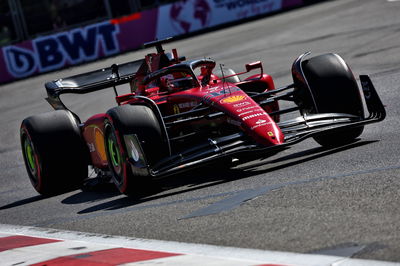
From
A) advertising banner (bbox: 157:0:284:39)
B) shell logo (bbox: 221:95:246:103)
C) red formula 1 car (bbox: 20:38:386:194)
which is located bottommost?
advertising banner (bbox: 157:0:284:39)

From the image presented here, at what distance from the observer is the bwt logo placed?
28797mm

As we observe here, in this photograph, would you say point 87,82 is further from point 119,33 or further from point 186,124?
point 119,33

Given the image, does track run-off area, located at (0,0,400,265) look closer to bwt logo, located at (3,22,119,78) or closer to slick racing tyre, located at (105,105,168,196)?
slick racing tyre, located at (105,105,168,196)

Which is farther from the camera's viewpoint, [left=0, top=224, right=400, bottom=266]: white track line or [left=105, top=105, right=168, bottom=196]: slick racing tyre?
[left=105, top=105, right=168, bottom=196]: slick racing tyre

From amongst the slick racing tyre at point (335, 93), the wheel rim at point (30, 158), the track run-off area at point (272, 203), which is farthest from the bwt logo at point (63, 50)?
the slick racing tyre at point (335, 93)

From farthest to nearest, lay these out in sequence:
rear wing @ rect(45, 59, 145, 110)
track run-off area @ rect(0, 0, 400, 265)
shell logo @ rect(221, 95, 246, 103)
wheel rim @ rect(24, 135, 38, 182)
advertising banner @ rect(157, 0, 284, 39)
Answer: advertising banner @ rect(157, 0, 284, 39)
rear wing @ rect(45, 59, 145, 110)
wheel rim @ rect(24, 135, 38, 182)
shell logo @ rect(221, 95, 246, 103)
track run-off area @ rect(0, 0, 400, 265)

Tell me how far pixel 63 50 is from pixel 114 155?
21.0 metres

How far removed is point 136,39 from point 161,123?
2149 cm

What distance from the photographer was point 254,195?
7.09m

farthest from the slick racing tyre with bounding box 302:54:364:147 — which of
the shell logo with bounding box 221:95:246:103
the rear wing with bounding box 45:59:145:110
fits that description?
the rear wing with bounding box 45:59:145:110

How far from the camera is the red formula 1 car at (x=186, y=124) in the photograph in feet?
26.8

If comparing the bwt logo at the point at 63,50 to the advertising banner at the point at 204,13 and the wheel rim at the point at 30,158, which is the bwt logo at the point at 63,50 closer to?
the advertising banner at the point at 204,13

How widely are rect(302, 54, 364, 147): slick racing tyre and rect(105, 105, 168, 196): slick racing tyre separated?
1.70 meters

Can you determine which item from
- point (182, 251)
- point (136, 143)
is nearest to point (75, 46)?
point (136, 143)
